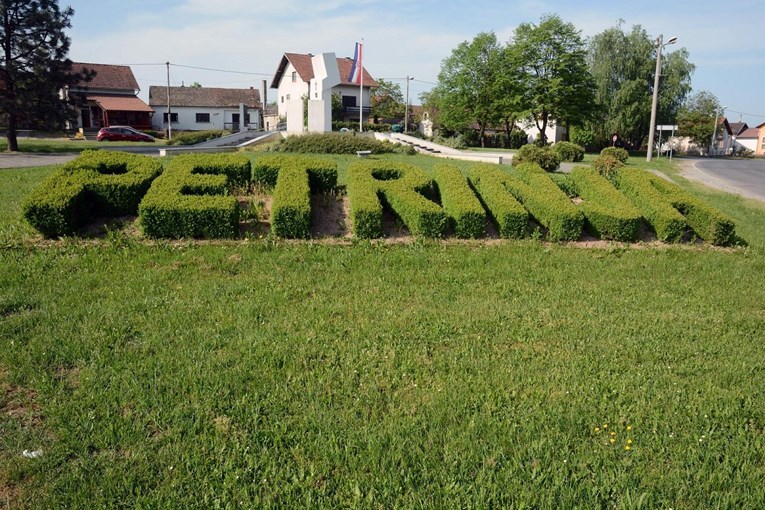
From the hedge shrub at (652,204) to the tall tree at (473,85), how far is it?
4149cm

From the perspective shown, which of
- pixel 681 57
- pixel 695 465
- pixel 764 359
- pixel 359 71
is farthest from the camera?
pixel 681 57

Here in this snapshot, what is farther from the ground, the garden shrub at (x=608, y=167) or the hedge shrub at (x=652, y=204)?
the garden shrub at (x=608, y=167)

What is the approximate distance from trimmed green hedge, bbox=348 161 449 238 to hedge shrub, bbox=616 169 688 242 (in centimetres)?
353

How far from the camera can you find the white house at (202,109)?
5772cm

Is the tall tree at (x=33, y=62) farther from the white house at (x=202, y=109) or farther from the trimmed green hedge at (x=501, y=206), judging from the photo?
the white house at (x=202, y=109)

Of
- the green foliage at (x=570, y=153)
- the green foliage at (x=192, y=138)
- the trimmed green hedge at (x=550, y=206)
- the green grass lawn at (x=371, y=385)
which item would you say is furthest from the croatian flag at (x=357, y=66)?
the green grass lawn at (x=371, y=385)

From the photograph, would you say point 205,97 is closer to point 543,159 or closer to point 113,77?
point 113,77

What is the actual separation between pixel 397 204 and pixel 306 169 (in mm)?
2048

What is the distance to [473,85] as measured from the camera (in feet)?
171

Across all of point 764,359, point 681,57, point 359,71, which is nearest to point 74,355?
point 764,359

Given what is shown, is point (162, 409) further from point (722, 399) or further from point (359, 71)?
point (359, 71)

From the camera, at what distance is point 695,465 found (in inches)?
138

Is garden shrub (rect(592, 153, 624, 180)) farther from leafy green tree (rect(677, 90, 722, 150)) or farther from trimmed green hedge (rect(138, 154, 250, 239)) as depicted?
leafy green tree (rect(677, 90, 722, 150))

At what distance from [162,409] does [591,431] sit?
292 cm
